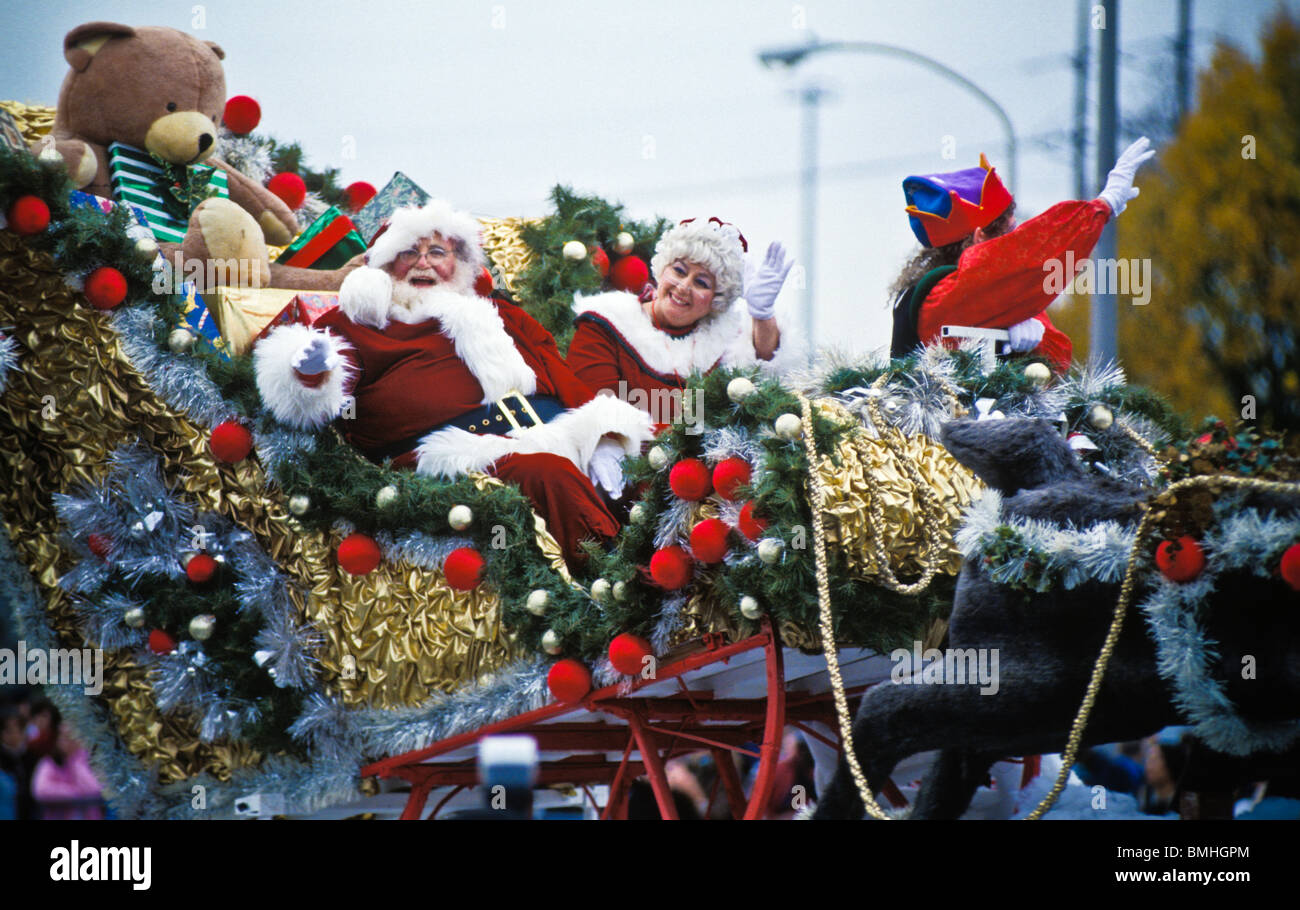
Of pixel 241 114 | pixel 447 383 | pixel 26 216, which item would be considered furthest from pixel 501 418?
pixel 241 114

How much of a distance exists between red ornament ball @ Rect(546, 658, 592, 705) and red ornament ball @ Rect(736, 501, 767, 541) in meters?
0.59

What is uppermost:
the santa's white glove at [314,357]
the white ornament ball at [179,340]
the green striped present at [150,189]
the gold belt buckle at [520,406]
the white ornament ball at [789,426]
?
the green striped present at [150,189]

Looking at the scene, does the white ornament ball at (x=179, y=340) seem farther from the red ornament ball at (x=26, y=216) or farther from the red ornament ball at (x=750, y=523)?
the red ornament ball at (x=750, y=523)

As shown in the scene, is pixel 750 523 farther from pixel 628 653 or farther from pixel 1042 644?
pixel 1042 644

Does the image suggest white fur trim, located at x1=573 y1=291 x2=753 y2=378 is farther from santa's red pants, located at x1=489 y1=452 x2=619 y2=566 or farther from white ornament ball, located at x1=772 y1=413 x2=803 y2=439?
white ornament ball, located at x1=772 y1=413 x2=803 y2=439

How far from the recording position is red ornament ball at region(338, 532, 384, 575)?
313 centimetres

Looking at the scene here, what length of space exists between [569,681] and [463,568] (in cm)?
41

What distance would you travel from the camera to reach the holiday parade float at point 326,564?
2.82 meters

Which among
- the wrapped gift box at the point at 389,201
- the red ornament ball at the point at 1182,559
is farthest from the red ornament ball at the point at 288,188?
the red ornament ball at the point at 1182,559

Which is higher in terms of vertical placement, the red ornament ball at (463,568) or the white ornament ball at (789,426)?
the white ornament ball at (789,426)


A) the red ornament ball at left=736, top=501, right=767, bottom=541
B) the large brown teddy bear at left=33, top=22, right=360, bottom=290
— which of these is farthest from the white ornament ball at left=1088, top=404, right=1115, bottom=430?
the large brown teddy bear at left=33, top=22, right=360, bottom=290

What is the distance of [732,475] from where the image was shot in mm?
2684

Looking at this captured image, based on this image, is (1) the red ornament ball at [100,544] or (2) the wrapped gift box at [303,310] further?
(2) the wrapped gift box at [303,310]

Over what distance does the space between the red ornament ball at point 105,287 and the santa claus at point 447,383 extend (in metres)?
0.39
